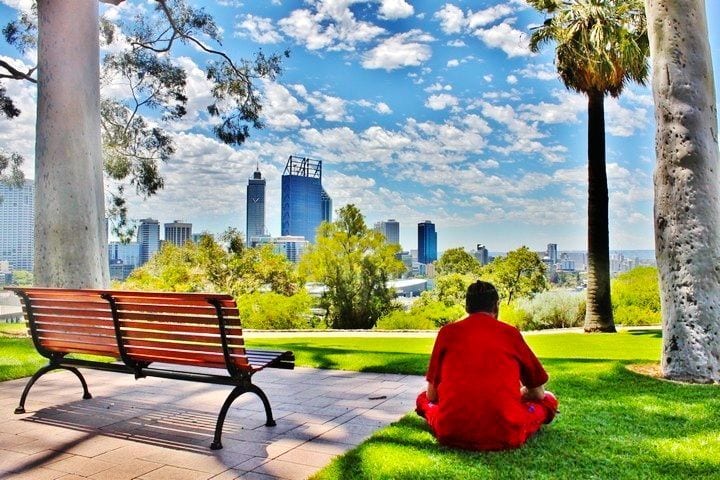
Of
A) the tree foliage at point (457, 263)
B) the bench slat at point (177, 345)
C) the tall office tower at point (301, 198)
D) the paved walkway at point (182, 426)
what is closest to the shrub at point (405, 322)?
the tree foliage at point (457, 263)

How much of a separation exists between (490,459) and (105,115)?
58.0 ft

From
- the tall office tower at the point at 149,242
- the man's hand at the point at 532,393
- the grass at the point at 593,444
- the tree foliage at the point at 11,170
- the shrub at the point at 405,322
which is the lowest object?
the shrub at the point at 405,322

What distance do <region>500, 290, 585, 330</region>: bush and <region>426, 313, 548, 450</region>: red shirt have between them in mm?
15875

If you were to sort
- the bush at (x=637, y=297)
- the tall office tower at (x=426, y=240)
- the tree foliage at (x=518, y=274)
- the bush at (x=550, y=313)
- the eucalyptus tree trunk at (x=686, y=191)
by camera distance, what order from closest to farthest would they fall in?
the eucalyptus tree trunk at (x=686, y=191) → the bush at (x=550, y=313) → the bush at (x=637, y=297) → the tree foliage at (x=518, y=274) → the tall office tower at (x=426, y=240)

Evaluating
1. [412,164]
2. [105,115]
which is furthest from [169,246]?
[412,164]

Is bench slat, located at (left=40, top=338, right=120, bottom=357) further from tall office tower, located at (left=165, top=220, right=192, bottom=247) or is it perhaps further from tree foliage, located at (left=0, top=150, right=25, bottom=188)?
tall office tower, located at (left=165, top=220, right=192, bottom=247)

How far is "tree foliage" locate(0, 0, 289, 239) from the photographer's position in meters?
16.7

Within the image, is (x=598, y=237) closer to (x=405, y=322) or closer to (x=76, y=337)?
(x=405, y=322)

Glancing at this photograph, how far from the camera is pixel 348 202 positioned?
2831 centimetres

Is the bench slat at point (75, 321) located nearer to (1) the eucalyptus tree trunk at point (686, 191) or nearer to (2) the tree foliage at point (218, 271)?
(1) the eucalyptus tree trunk at point (686, 191)

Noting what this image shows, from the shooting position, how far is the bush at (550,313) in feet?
63.7

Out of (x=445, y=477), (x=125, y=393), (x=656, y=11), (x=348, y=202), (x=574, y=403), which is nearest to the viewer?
(x=445, y=477)

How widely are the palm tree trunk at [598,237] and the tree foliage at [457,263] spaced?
57.5ft

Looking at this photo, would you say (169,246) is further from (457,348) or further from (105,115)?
(457,348)
